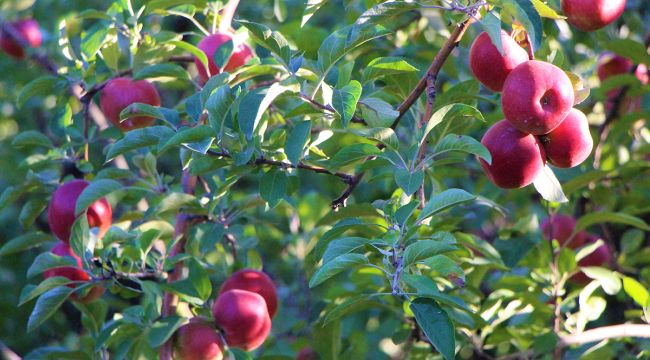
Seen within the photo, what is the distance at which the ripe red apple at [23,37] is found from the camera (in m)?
3.03

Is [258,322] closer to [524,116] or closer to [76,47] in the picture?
[524,116]

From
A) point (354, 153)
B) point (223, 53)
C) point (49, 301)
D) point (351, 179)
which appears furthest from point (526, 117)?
point (49, 301)

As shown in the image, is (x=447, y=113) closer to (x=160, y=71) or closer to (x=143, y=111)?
(x=143, y=111)

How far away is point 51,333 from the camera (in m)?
3.33

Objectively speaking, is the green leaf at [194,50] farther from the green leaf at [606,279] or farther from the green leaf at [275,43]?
the green leaf at [606,279]

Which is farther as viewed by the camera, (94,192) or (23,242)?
(23,242)

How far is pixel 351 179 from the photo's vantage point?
154 centimetres

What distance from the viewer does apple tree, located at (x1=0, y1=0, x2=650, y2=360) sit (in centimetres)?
132

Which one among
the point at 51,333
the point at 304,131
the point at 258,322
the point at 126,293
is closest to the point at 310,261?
the point at 258,322

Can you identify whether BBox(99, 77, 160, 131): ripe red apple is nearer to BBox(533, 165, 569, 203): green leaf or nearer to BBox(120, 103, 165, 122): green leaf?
BBox(120, 103, 165, 122): green leaf

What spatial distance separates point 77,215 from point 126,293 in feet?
0.81

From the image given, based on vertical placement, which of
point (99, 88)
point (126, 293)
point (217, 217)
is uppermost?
point (99, 88)

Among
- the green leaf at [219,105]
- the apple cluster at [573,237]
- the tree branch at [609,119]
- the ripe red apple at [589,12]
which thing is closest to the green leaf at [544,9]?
the ripe red apple at [589,12]

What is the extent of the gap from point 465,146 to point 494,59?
169mm
